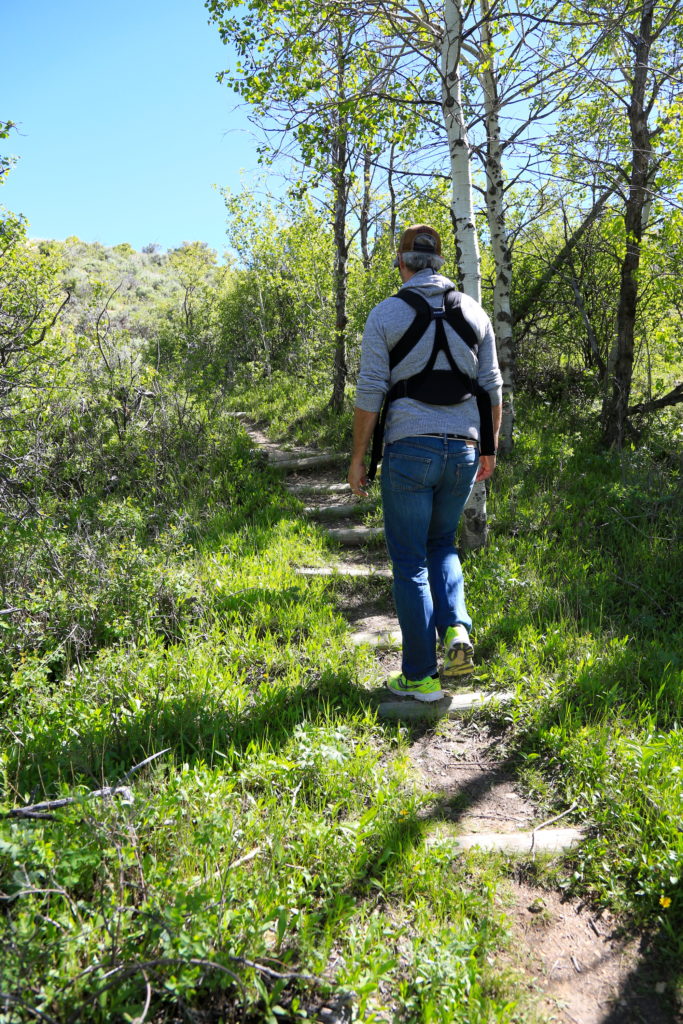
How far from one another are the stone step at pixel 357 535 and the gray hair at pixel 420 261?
3434 millimetres

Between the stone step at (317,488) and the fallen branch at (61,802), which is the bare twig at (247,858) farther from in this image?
the stone step at (317,488)

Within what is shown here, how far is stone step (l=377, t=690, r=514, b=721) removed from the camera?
357cm

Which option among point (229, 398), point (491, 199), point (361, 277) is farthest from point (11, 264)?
point (491, 199)

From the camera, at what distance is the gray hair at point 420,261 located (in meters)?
3.41

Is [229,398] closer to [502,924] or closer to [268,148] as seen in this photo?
[268,148]

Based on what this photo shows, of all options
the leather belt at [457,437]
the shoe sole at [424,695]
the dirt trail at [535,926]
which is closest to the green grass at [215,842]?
the dirt trail at [535,926]

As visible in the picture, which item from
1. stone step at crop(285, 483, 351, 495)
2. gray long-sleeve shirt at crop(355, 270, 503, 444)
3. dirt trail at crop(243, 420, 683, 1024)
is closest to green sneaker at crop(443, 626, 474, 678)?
dirt trail at crop(243, 420, 683, 1024)

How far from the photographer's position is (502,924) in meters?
2.31

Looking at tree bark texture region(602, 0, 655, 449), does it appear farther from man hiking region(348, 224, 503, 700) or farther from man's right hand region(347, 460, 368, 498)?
man's right hand region(347, 460, 368, 498)

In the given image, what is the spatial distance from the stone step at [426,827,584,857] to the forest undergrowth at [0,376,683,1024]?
75 millimetres

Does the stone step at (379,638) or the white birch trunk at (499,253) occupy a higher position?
the white birch trunk at (499,253)

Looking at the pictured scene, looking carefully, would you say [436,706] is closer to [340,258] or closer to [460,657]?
[460,657]

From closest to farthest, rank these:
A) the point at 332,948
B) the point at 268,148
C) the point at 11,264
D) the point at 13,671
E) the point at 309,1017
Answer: the point at 309,1017, the point at 332,948, the point at 13,671, the point at 268,148, the point at 11,264

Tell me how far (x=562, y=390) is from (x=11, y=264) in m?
10.7
